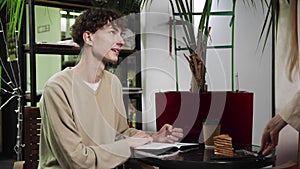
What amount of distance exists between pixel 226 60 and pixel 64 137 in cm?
142

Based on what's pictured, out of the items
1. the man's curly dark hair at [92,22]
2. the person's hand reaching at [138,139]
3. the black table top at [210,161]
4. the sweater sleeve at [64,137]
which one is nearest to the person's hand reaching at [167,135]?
the person's hand reaching at [138,139]

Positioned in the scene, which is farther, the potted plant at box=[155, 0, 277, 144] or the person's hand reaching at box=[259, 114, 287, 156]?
the potted plant at box=[155, 0, 277, 144]

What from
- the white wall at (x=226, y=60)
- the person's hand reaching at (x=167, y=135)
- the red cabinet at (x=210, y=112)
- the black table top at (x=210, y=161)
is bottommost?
the black table top at (x=210, y=161)

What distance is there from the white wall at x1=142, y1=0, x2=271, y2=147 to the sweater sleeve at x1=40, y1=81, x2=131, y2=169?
1011 mm

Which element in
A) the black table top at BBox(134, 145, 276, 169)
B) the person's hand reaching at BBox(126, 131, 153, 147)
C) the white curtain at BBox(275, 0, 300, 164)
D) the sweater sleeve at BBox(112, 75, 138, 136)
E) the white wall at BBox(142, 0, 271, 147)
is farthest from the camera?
the white wall at BBox(142, 0, 271, 147)

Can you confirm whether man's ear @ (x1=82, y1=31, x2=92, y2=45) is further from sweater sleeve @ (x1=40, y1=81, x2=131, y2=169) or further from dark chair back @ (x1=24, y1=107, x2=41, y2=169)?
dark chair back @ (x1=24, y1=107, x2=41, y2=169)

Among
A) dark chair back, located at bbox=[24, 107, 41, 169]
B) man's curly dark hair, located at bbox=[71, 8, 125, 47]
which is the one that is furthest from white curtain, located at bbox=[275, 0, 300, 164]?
dark chair back, located at bbox=[24, 107, 41, 169]

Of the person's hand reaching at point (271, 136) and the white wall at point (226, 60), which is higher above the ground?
the white wall at point (226, 60)

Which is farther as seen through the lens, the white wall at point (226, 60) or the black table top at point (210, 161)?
the white wall at point (226, 60)

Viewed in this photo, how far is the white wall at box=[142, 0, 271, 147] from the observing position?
7.61 feet

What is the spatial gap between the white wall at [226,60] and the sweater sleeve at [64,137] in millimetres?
1011

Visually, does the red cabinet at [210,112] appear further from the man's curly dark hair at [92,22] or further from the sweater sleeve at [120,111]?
the man's curly dark hair at [92,22]

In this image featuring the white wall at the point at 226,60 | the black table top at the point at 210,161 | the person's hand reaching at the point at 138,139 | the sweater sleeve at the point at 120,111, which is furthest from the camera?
the white wall at the point at 226,60

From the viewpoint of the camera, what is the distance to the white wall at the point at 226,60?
232cm
